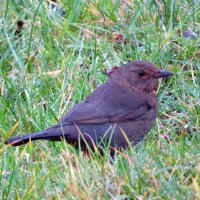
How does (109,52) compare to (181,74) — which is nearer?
(181,74)

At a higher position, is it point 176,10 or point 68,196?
point 176,10

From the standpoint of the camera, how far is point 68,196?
439 cm

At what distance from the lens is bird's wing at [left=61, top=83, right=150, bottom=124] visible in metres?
5.54

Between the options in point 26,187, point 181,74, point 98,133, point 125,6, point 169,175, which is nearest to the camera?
Answer: point 169,175

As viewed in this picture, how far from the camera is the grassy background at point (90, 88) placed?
14.6ft

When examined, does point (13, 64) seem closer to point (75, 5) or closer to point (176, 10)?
point (75, 5)

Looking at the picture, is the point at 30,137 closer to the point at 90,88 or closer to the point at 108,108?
the point at 108,108

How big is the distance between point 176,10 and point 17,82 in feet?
5.18

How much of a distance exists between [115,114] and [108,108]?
7 cm

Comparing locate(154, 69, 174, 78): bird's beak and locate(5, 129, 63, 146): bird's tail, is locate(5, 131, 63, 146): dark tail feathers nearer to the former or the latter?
locate(5, 129, 63, 146): bird's tail

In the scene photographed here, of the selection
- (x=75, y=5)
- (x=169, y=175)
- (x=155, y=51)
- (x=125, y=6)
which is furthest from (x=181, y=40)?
(x=169, y=175)

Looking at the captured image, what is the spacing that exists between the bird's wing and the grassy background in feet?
0.76

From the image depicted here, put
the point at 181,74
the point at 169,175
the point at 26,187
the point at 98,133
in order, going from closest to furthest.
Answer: the point at 169,175 → the point at 26,187 → the point at 98,133 → the point at 181,74

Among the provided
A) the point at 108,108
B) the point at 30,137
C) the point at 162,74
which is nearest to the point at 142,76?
the point at 162,74
